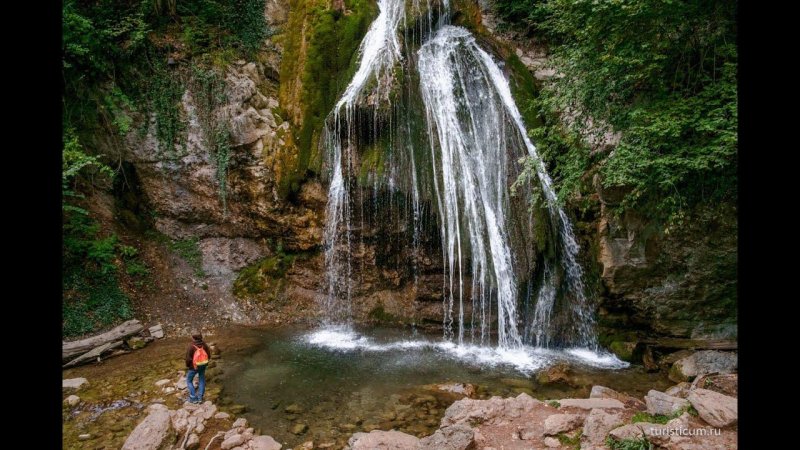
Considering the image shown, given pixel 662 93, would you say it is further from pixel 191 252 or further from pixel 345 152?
pixel 191 252

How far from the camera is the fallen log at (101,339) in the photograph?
7785 mm

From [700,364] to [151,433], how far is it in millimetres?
8594

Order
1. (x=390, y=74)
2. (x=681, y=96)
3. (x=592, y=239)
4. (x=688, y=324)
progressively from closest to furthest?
1. (x=681, y=96)
2. (x=688, y=324)
3. (x=592, y=239)
4. (x=390, y=74)

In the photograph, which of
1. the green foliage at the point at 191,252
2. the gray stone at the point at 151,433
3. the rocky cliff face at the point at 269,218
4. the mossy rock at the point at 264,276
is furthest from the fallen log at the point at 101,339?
the gray stone at the point at 151,433

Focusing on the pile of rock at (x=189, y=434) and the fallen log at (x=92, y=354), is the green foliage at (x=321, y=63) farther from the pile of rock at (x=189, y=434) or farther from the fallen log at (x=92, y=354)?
the pile of rock at (x=189, y=434)

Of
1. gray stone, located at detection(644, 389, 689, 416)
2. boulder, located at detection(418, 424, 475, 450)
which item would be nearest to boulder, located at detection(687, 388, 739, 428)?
gray stone, located at detection(644, 389, 689, 416)

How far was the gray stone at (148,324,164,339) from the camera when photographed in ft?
29.7

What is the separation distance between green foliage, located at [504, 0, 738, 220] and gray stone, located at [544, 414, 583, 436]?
379 cm

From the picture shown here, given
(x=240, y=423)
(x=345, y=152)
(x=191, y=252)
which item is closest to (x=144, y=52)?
(x=191, y=252)

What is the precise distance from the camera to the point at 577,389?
6883mm

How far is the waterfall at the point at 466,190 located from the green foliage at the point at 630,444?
476 cm
